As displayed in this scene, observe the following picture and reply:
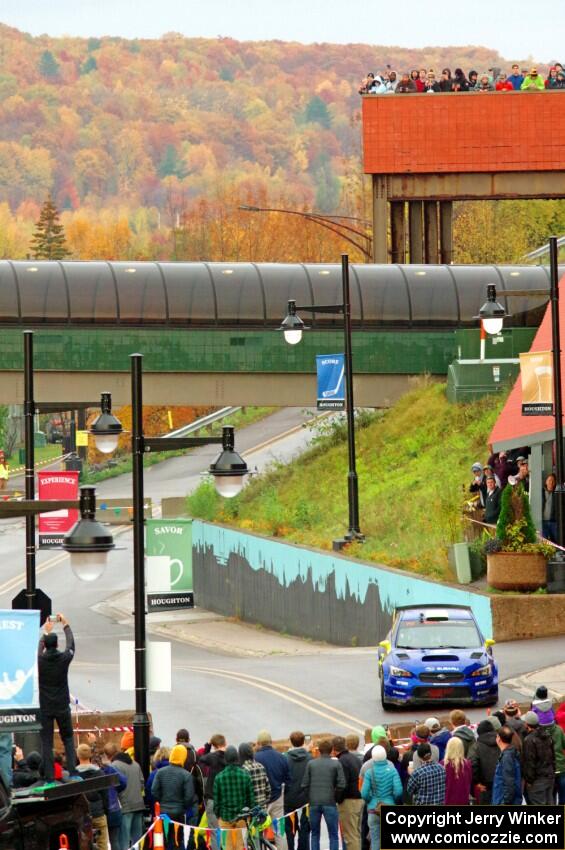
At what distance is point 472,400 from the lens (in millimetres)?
49000

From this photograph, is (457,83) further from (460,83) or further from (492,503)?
(492,503)

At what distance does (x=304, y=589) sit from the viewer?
41.2 meters

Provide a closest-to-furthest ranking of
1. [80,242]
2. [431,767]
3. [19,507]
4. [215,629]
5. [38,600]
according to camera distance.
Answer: [19,507], [431,767], [38,600], [215,629], [80,242]

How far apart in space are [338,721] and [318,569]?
15.1 m

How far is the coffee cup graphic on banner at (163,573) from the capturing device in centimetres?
2791

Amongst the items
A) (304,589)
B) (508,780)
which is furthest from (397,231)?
(508,780)

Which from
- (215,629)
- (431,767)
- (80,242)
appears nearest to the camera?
(431,767)

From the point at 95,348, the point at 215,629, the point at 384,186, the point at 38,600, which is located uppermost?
the point at 384,186

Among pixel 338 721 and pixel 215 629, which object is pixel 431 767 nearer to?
pixel 338 721

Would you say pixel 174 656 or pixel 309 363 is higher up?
pixel 309 363

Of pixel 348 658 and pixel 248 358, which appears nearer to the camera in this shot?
pixel 348 658

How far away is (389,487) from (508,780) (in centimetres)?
2805

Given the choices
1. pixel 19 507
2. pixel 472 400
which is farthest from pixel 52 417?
pixel 19 507

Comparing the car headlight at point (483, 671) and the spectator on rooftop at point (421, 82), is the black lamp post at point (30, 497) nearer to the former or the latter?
the car headlight at point (483, 671)
